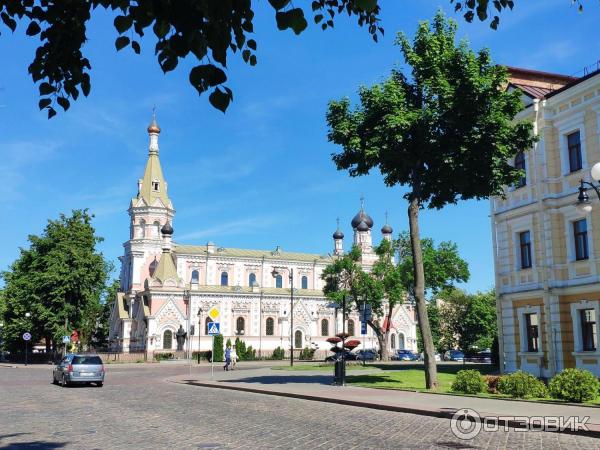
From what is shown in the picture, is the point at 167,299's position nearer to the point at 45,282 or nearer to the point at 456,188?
the point at 45,282

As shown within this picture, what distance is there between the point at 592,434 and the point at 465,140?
40.9ft

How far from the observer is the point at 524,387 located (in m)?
17.9

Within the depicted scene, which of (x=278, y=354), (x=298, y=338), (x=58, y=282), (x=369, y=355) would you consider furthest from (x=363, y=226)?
(x=58, y=282)

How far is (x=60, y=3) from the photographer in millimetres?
5375

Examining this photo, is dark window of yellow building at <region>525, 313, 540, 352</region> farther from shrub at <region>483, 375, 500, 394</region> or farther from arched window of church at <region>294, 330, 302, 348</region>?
arched window of church at <region>294, 330, 302, 348</region>

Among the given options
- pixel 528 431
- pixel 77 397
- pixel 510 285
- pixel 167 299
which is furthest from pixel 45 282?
pixel 528 431

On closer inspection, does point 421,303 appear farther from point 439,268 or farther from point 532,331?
point 439,268

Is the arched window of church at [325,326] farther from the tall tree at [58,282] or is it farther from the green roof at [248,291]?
the tall tree at [58,282]

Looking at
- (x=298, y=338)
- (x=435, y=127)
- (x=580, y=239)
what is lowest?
(x=298, y=338)

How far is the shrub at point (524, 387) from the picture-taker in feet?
58.0

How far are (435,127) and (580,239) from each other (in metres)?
8.70

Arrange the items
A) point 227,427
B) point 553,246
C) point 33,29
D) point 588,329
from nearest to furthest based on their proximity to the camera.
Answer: point 33,29 < point 227,427 < point 588,329 < point 553,246

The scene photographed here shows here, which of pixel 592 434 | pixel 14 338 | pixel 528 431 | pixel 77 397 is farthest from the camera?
pixel 14 338

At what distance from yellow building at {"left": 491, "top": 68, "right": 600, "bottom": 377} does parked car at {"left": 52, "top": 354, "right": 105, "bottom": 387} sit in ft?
62.2
